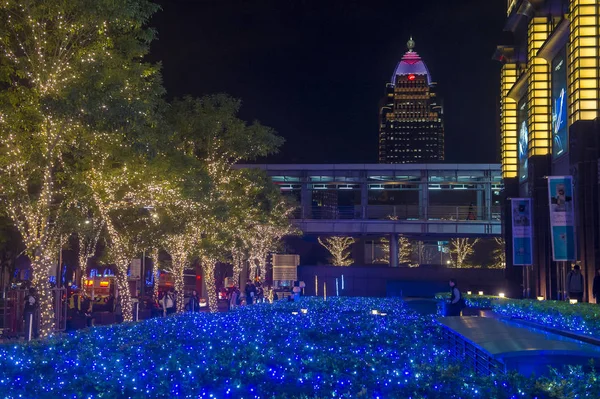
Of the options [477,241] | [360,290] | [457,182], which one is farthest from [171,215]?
[477,241]

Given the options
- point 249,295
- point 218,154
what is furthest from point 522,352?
point 249,295

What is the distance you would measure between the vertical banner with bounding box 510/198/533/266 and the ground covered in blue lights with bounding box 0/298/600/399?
25.0 meters

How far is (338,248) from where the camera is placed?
8988 cm

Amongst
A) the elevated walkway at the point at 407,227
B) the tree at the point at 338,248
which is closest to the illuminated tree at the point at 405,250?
the tree at the point at 338,248

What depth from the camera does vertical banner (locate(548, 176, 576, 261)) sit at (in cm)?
2927

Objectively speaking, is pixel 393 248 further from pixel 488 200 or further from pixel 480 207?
pixel 488 200

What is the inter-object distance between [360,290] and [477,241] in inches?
1326

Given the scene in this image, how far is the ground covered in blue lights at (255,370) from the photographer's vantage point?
7.16m

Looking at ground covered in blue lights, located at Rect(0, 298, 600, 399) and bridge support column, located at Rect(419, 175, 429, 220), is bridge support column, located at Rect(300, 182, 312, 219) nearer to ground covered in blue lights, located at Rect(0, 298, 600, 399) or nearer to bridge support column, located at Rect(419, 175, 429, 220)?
bridge support column, located at Rect(419, 175, 429, 220)

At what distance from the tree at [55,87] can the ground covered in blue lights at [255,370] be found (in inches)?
295

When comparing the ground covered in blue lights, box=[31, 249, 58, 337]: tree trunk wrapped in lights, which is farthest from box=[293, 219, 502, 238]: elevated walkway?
the ground covered in blue lights

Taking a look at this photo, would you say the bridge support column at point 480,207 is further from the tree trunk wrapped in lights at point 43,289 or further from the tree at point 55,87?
the tree trunk wrapped in lights at point 43,289

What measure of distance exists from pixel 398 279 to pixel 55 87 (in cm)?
4338

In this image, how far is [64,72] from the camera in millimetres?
20391
